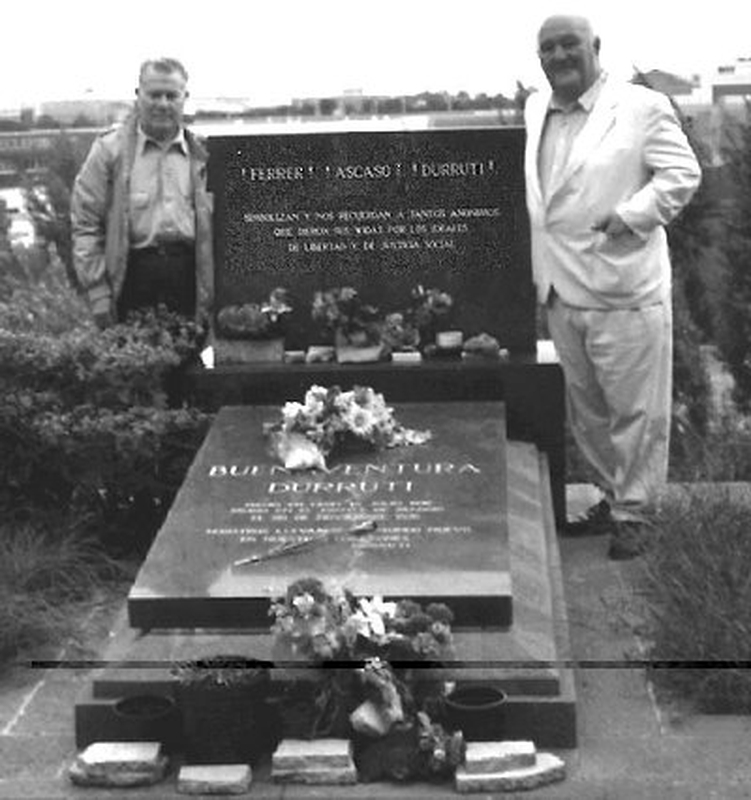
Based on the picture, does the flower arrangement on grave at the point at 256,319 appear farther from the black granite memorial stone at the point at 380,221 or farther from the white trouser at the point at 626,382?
the white trouser at the point at 626,382

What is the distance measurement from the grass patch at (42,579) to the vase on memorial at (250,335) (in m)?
1.02

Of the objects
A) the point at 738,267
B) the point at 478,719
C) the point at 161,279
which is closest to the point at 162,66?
the point at 161,279

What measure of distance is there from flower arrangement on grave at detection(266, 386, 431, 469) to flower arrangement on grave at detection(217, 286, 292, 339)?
2.88 feet

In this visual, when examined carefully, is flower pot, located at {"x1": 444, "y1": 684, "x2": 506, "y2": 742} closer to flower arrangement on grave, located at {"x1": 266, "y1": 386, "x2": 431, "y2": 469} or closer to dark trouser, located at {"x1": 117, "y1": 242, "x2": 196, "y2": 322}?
flower arrangement on grave, located at {"x1": 266, "y1": 386, "x2": 431, "y2": 469}

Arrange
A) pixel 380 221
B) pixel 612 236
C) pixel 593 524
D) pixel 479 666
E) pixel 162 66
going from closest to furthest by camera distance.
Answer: pixel 479 666
pixel 612 236
pixel 162 66
pixel 593 524
pixel 380 221

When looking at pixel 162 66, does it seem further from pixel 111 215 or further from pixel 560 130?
pixel 560 130

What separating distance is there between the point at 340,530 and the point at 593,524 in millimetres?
2014

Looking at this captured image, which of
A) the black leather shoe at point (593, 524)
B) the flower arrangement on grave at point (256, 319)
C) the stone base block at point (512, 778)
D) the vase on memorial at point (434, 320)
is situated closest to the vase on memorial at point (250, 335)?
the flower arrangement on grave at point (256, 319)

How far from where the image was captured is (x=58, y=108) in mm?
13086

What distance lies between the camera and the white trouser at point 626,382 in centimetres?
777

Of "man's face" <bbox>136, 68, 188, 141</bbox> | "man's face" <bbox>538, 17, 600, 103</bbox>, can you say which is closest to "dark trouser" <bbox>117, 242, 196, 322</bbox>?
"man's face" <bbox>136, 68, 188, 141</bbox>

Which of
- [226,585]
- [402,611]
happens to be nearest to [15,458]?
[226,585]

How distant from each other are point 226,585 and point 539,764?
1202 mm

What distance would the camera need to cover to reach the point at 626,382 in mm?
7848
